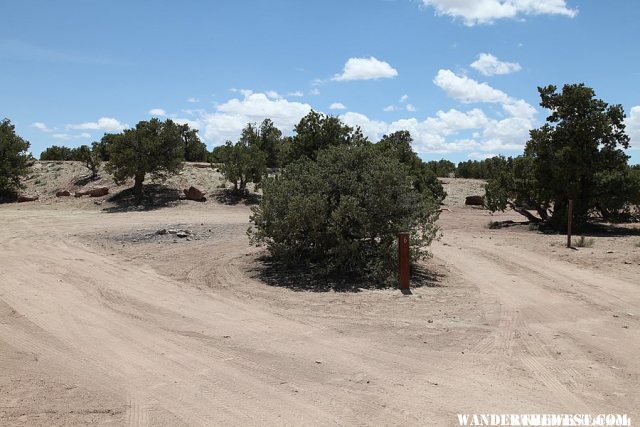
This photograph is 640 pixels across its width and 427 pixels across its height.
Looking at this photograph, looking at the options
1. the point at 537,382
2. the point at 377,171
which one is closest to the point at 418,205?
the point at 377,171

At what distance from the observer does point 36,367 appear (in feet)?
18.6

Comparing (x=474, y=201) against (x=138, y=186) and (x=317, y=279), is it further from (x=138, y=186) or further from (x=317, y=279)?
(x=317, y=279)

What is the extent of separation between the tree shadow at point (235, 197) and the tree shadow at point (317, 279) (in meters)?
18.7

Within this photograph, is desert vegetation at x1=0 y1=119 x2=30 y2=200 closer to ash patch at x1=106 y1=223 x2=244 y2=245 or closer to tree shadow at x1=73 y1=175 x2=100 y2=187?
tree shadow at x1=73 y1=175 x2=100 y2=187

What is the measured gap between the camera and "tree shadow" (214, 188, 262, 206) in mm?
30875

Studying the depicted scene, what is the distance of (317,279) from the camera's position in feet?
36.9

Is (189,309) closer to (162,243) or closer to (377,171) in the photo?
(377,171)

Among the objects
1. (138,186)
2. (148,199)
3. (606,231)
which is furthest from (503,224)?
(138,186)

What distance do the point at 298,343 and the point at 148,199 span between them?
85.2 feet

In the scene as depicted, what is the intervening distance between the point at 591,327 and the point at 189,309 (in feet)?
19.6

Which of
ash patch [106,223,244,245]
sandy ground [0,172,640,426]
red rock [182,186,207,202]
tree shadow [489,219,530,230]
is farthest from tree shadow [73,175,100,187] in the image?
tree shadow [489,219,530,230]

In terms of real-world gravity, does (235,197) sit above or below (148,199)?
above

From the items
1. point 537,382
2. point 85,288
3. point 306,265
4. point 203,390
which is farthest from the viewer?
point 306,265

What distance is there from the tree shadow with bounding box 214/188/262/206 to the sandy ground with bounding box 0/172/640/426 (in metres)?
17.4
